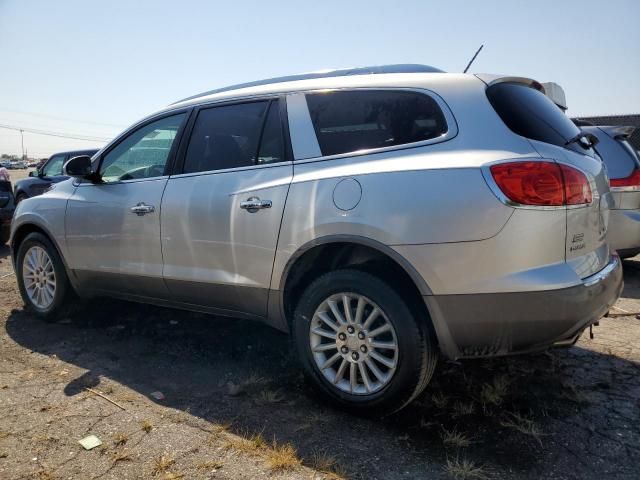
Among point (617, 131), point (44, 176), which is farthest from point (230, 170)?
point (44, 176)

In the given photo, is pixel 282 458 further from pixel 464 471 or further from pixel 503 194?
pixel 503 194

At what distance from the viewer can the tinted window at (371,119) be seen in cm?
276

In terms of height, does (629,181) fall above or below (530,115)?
below

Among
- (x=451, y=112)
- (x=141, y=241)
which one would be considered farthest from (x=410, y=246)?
(x=141, y=241)

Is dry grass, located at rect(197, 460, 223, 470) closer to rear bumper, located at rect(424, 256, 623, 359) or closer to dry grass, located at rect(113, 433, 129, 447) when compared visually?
dry grass, located at rect(113, 433, 129, 447)

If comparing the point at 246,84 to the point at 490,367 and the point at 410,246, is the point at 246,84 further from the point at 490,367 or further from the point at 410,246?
the point at 490,367

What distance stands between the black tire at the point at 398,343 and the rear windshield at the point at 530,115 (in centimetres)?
105

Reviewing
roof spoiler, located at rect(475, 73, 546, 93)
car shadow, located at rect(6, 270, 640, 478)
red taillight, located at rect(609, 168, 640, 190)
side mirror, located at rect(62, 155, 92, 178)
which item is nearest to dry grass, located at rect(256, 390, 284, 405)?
car shadow, located at rect(6, 270, 640, 478)

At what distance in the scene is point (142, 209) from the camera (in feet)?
12.2

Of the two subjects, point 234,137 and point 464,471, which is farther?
point 234,137

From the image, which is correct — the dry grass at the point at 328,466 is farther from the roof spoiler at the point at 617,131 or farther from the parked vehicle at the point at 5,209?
the parked vehicle at the point at 5,209

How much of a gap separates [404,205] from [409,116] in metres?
0.54

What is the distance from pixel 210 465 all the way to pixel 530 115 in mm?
2353

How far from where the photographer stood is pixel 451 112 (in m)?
2.68
